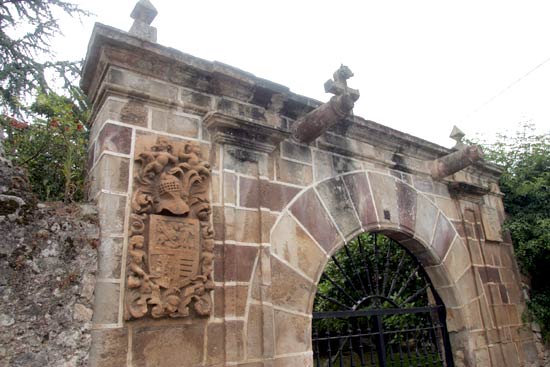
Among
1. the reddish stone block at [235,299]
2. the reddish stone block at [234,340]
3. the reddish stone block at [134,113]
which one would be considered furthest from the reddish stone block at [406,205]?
the reddish stone block at [134,113]

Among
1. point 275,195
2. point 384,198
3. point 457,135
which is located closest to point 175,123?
point 275,195

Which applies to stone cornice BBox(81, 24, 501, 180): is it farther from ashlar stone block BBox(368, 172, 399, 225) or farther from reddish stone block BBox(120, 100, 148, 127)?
ashlar stone block BBox(368, 172, 399, 225)

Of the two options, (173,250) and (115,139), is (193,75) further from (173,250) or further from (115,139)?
(173,250)

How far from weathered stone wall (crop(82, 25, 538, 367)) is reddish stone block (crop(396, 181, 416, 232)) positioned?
0.05 feet

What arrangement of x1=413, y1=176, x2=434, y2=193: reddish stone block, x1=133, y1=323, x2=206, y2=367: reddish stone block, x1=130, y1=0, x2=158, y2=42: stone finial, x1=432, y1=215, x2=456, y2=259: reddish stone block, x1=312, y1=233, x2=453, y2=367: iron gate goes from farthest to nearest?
x1=413, y1=176, x2=434, y2=193: reddish stone block → x1=432, y1=215, x2=456, y2=259: reddish stone block → x1=312, y1=233, x2=453, y2=367: iron gate → x1=130, y1=0, x2=158, y2=42: stone finial → x1=133, y1=323, x2=206, y2=367: reddish stone block

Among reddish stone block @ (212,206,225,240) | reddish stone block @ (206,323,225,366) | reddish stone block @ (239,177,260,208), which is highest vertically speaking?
reddish stone block @ (239,177,260,208)

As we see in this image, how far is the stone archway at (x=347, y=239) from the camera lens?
9.23 ft

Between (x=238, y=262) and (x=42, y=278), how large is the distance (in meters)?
1.09

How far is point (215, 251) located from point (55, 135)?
155 centimetres

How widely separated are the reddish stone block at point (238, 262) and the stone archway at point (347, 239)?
214 millimetres

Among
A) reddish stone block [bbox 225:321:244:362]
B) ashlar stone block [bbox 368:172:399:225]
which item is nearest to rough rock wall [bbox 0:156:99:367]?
reddish stone block [bbox 225:321:244:362]

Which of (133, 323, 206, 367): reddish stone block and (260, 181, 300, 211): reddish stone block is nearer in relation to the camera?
(133, 323, 206, 367): reddish stone block

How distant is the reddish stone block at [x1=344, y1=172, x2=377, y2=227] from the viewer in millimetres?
3535

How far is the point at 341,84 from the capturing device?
3.21 metres
